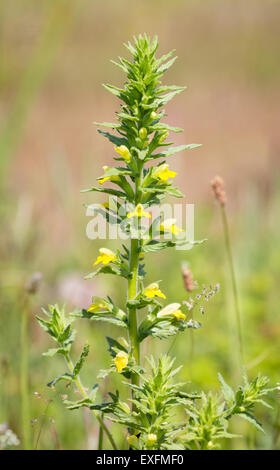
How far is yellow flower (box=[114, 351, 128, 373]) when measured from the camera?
84cm

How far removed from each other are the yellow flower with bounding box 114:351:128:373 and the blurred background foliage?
186 millimetres

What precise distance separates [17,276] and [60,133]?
4.36 m

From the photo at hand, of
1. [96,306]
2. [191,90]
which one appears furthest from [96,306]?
[191,90]

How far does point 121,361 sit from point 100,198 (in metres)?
2.33

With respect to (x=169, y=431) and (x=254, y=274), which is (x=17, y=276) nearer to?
(x=254, y=274)

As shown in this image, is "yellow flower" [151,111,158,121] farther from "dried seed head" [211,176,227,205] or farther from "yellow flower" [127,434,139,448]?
"yellow flower" [127,434,139,448]

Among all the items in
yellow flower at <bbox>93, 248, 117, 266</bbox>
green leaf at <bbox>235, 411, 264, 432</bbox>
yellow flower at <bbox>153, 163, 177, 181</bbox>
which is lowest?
green leaf at <bbox>235, 411, 264, 432</bbox>

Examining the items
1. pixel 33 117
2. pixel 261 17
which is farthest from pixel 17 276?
pixel 261 17

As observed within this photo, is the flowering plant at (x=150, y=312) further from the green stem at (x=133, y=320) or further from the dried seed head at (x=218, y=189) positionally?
the dried seed head at (x=218, y=189)

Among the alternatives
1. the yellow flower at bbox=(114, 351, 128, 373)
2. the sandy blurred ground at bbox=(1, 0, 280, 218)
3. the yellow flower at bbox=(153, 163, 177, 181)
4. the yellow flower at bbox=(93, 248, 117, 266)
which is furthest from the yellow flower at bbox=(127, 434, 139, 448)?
the sandy blurred ground at bbox=(1, 0, 280, 218)

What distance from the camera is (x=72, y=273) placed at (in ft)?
7.92

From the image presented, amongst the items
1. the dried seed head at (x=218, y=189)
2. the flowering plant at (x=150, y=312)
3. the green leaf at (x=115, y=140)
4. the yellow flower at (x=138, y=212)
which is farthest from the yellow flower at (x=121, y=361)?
the dried seed head at (x=218, y=189)

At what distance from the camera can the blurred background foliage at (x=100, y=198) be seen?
5.67ft

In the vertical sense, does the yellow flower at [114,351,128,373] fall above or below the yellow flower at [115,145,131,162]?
below
